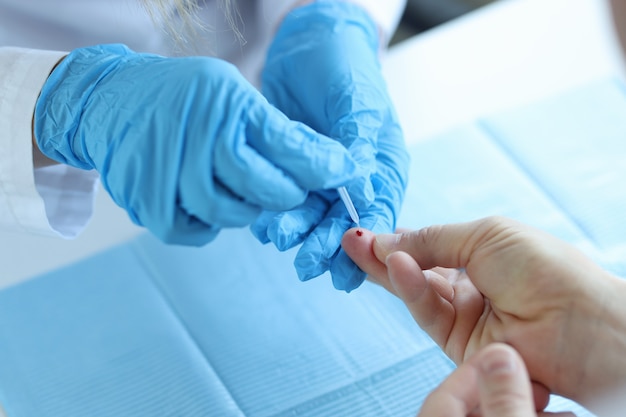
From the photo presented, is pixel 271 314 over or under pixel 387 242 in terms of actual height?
under

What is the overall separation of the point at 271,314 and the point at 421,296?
29cm

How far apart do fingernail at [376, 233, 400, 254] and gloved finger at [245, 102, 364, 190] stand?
0.54 ft

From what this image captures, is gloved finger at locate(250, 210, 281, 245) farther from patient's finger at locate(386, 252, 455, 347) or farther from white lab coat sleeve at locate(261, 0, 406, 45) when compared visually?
white lab coat sleeve at locate(261, 0, 406, 45)

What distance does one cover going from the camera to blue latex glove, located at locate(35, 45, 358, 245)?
2.23ft

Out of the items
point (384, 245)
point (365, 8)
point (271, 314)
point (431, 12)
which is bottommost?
point (271, 314)

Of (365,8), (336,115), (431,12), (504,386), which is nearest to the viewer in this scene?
(504,386)

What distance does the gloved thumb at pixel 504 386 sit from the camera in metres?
0.64

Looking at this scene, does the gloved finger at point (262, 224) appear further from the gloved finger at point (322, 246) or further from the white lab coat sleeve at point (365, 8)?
the white lab coat sleeve at point (365, 8)

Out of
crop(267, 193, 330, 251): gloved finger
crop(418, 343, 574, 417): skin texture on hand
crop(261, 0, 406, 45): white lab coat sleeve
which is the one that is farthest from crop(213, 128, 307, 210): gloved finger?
crop(261, 0, 406, 45): white lab coat sleeve

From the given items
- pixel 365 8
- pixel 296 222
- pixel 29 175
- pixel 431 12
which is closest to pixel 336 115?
pixel 296 222

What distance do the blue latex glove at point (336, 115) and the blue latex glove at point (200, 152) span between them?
0.16m

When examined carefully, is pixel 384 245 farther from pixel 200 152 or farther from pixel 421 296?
pixel 200 152

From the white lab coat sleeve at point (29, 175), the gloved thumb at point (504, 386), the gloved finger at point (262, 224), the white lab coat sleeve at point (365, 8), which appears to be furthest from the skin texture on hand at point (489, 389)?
the white lab coat sleeve at point (365, 8)

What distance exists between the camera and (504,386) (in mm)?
642
